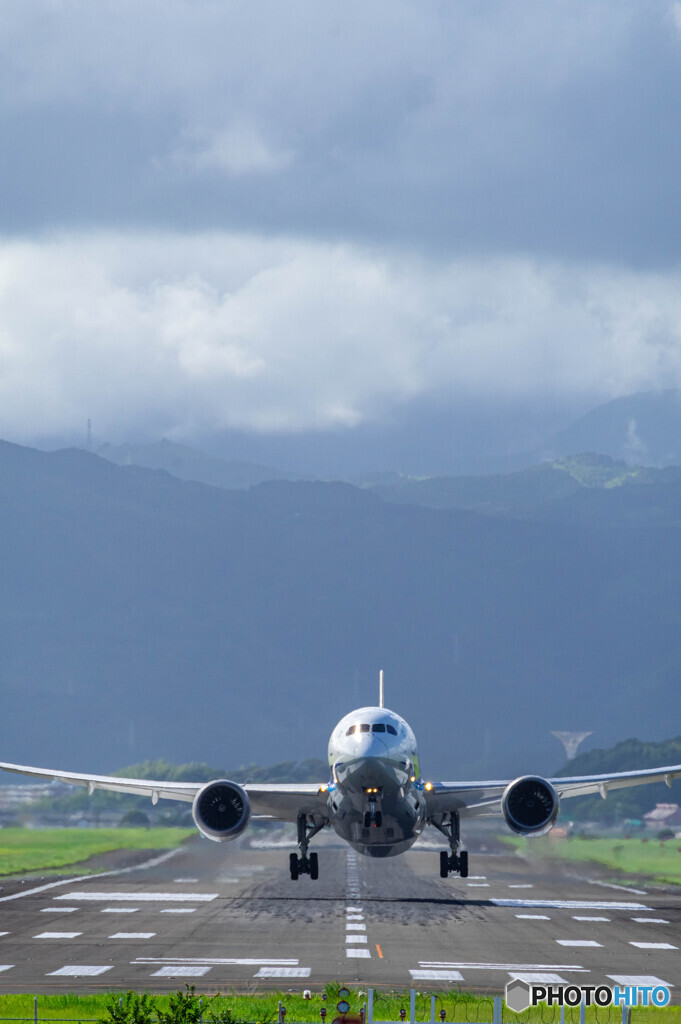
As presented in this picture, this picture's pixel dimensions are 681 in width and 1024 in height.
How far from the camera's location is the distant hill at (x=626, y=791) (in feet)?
397

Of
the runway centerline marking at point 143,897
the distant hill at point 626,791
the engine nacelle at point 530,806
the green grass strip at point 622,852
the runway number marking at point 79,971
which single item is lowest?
the runway number marking at point 79,971

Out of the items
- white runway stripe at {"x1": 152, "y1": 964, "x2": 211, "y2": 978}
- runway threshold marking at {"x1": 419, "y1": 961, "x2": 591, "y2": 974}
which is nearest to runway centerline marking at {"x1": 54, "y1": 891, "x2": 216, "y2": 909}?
white runway stripe at {"x1": 152, "y1": 964, "x2": 211, "y2": 978}

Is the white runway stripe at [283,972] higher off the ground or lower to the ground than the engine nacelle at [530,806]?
lower

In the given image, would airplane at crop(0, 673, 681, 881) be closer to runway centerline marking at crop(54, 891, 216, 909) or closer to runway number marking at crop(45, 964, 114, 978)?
runway centerline marking at crop(54, 891, 216, 909)

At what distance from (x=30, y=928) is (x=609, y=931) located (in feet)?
83.0

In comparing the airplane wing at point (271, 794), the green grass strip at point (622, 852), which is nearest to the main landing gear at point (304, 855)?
the airplane wing at point (271, 794)

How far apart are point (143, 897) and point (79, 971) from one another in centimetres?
2815

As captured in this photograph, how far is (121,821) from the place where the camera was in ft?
389

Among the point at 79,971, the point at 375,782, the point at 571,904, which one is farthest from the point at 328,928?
the point at 571,904

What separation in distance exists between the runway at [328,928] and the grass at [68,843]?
10.1 m

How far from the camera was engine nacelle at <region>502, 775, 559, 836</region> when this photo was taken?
5928cm

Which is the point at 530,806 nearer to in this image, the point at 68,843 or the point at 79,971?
the point at 79,971

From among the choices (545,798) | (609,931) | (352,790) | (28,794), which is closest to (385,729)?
(352,790)

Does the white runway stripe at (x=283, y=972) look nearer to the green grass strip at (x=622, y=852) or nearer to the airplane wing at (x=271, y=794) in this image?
the airplane wing at (x=271, y=794)
